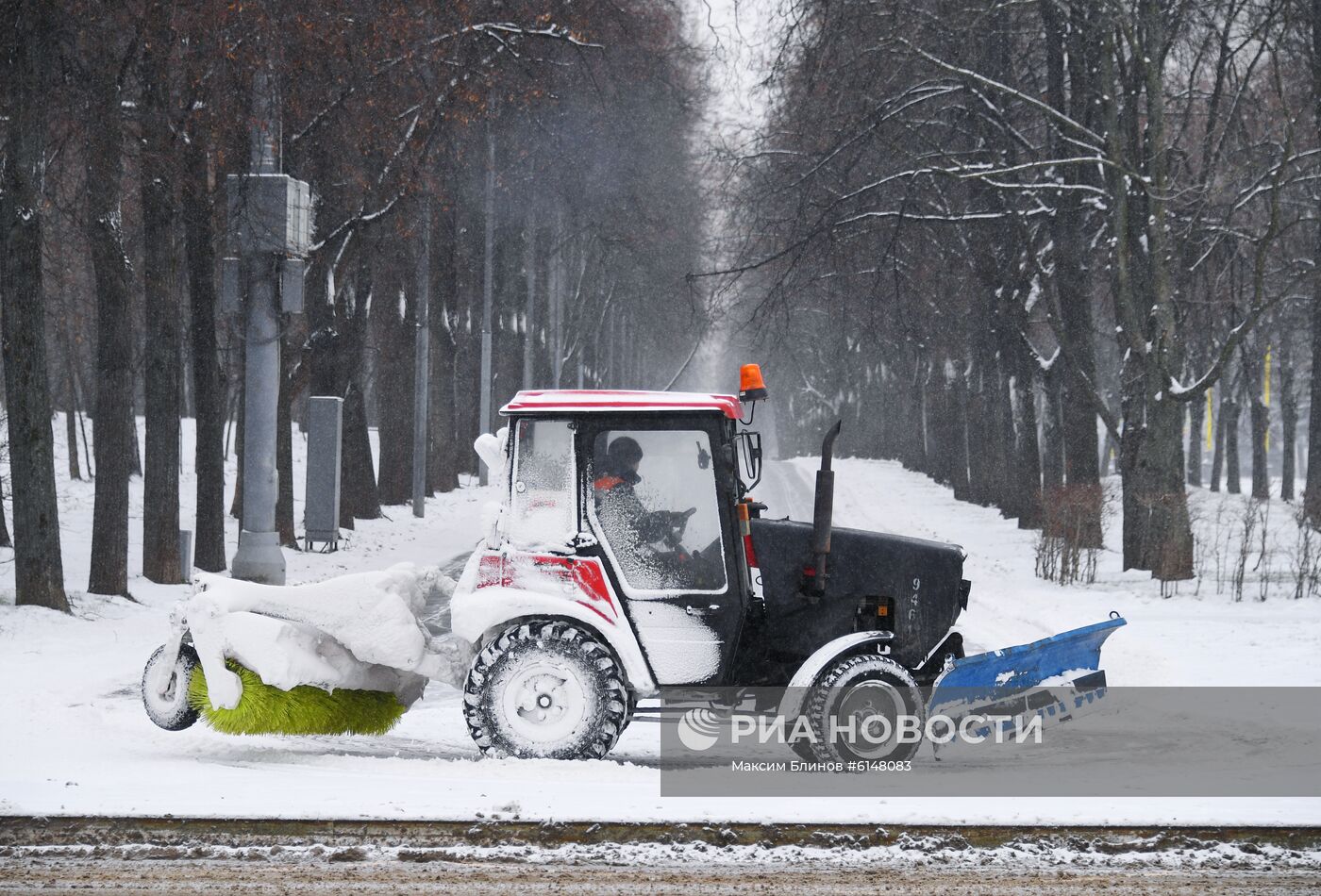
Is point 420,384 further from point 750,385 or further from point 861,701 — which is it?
point 861,701

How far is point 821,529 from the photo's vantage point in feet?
24.2

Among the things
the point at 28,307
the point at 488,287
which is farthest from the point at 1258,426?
the point at 28,307

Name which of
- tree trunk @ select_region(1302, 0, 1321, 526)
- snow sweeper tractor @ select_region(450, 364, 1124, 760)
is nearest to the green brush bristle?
snow sweeper tractor @ select_region(450, 364, 1124, 760)

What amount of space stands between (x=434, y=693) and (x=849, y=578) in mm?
3746

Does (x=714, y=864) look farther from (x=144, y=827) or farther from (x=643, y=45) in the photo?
(x=643, y=45)

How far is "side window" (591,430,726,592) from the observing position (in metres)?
7.47

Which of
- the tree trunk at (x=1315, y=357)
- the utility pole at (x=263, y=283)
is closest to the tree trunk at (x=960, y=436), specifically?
the tree trunk at (x=1315, y=357)

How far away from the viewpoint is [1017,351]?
86.8ft

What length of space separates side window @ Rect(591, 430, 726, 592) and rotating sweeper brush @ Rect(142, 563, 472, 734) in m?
1.10

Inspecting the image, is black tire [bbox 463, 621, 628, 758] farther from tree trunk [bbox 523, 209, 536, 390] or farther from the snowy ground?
tree trunk [bbox 523, 209, 536, 390]

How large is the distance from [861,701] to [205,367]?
11.5 meters

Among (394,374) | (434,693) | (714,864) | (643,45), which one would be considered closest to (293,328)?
(394,374)

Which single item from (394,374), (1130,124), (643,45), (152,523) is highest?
(643,45)

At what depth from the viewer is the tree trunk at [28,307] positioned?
485 inches
